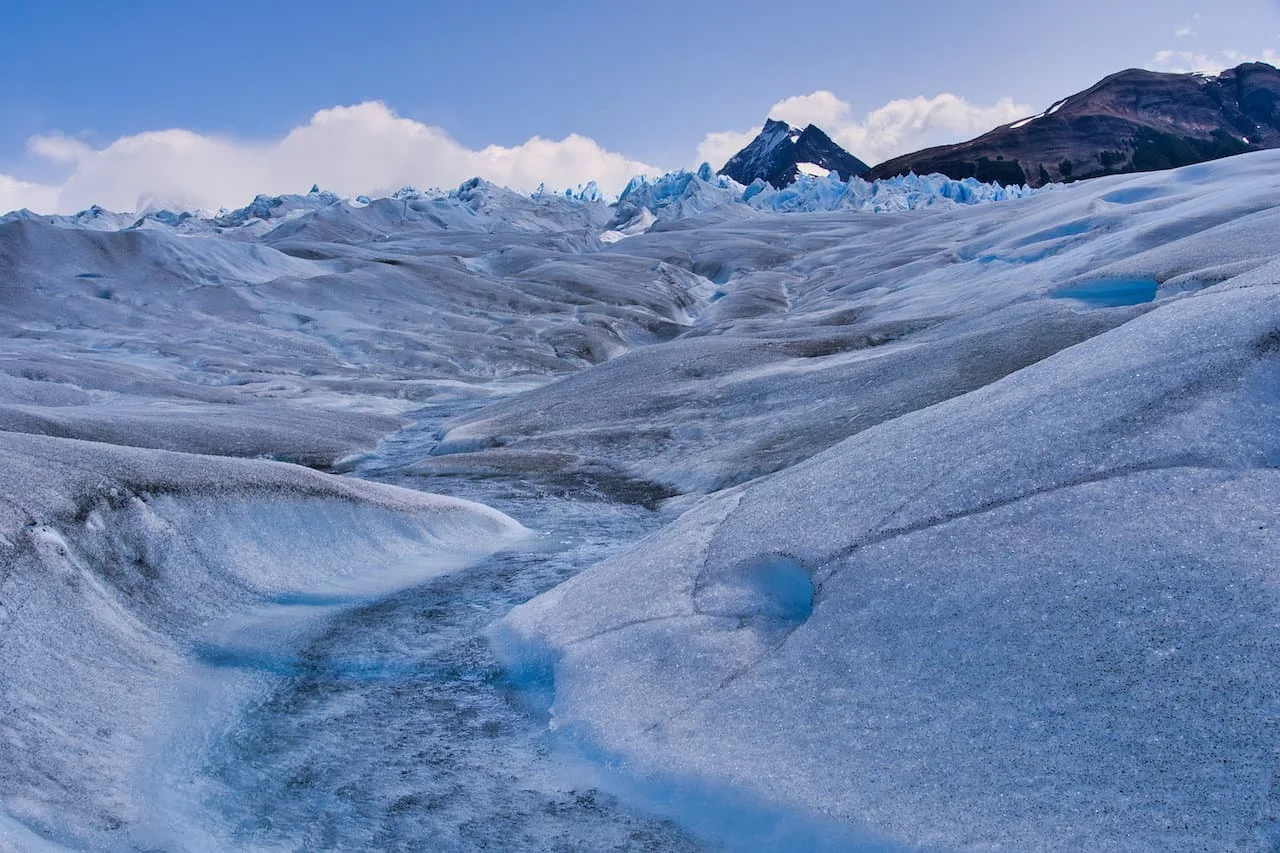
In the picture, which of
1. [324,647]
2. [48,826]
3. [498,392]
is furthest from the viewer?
[498,392]

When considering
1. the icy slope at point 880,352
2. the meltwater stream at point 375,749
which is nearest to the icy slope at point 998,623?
the meltwater stream at point 375,749

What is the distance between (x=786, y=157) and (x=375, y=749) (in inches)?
6196

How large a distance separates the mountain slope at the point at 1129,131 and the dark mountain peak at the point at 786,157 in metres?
23.6

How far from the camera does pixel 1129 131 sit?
105688 millimetres

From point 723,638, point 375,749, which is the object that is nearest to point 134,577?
point 375,749

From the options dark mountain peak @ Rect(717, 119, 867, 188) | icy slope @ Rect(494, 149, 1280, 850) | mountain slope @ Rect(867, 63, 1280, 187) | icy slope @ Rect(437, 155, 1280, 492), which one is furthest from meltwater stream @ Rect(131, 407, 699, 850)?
dark mountain peak @ Rect(717, 119, 867, 188)

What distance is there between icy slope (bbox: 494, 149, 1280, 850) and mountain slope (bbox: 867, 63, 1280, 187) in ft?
351

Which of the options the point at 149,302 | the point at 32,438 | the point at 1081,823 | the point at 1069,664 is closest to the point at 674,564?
the point at 1069,664

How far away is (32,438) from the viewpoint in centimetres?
629

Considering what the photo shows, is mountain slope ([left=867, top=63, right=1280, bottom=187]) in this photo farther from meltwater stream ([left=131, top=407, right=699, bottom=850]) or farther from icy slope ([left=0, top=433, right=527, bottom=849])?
meltwater stream ([left=131, top=407, right=699, bottom=850])

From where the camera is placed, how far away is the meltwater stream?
11.5 feet

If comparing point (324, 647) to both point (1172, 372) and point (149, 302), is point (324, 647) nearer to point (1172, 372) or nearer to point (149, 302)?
point (1172, 372)

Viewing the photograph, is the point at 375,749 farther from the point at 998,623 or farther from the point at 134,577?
the point at 998,623

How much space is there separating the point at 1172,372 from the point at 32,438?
7.13 metres
